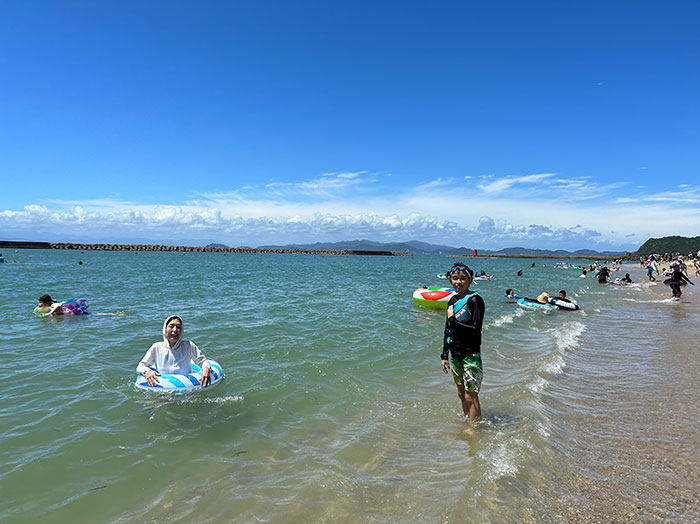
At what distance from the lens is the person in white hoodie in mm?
6656

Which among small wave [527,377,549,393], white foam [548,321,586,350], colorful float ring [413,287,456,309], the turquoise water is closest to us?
the turquoise water

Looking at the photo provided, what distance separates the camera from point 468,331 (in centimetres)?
542

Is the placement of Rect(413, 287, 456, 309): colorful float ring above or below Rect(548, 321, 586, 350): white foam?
above

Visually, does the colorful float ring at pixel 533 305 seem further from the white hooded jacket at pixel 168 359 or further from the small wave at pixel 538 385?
the white hooded jacket at pixel 168 359

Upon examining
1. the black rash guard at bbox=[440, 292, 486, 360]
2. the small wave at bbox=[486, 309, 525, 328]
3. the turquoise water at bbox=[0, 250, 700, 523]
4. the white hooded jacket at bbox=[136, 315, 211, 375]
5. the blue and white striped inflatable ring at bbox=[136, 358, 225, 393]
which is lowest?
the small wave at bbox=[486, 309, 525, 328]

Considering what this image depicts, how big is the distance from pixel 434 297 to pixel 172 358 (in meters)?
13.7

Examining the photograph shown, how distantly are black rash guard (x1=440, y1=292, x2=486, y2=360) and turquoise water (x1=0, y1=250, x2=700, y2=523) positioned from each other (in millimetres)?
1289

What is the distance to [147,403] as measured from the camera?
6777 mm

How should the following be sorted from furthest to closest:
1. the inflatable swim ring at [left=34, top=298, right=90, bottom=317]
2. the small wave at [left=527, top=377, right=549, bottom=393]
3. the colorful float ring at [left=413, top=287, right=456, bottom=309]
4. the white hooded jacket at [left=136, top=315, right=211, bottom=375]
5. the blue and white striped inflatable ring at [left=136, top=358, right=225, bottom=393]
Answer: the colorful float ring at [left=413, top=287, right=456, bottom=309] < the inflatable swim ring at [left=34, top=298, right=90, bottom=317] < the small wave at [left=527, top=377, right=549, bottom=393] < the white hooded jacket at [left=136, top=315, right=211, bottom=375] < the blue and white striped inflatable ring at [left=136, top=358, right=225, bottom=393]

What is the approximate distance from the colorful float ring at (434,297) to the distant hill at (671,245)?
15246cm

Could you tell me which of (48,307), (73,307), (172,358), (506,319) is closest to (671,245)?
(506,319)

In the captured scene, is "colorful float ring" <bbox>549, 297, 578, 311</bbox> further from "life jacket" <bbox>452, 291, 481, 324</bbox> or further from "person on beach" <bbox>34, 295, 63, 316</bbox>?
"person on beach" <bbox>34, 295, 63, 316</bbox>

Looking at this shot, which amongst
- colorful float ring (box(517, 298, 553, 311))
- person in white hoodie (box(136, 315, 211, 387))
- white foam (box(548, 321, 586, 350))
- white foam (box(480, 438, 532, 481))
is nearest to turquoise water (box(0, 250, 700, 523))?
white foam (box(480, 438, 532, 481))

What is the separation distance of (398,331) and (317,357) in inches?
170
